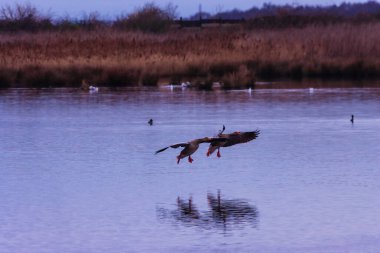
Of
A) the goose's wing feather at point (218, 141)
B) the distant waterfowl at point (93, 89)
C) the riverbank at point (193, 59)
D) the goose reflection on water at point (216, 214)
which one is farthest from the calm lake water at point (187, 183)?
the riverbank at point (193, 59)

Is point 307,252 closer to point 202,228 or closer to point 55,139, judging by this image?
point 202,228

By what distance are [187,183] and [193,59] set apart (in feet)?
63.6

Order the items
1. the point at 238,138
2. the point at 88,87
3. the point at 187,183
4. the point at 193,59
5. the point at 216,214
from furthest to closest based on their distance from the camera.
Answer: the point at 193,59 → the point at 88,87 → the point at 187,183 → the point at 238,138 → the point at 216,214

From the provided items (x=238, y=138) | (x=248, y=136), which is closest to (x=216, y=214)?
(x=238, y=138)

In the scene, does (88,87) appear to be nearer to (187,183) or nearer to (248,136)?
(187,183)

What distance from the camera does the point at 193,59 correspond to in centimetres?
3191

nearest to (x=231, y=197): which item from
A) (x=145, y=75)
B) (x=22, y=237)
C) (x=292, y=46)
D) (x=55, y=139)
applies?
(x=22, y=237)

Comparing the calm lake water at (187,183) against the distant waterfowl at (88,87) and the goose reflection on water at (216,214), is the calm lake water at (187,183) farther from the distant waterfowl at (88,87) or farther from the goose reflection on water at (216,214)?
the distant waterfowl at (88,87)

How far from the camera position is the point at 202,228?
1016cm

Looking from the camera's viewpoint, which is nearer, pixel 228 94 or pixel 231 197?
pixel 231 197

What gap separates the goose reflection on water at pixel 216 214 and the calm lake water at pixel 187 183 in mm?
12

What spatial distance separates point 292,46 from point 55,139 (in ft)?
56.9

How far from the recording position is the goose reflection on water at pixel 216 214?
407 inches

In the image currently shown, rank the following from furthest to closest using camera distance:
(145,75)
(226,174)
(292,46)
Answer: (292,46) < (145,75) < (226,174)
